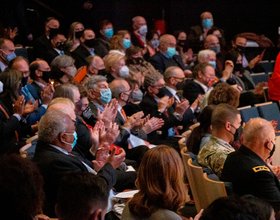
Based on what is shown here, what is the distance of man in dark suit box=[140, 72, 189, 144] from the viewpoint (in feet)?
15.4

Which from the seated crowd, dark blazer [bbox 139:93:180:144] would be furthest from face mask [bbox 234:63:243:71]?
dark blazer [bbox 139:93:180:144]

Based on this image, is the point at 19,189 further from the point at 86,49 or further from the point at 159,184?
the point at 86,49

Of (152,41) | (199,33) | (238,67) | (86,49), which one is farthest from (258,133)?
(199,33)

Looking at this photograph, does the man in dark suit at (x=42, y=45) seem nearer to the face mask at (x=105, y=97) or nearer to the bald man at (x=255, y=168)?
the face mask at (x=105, y=97)

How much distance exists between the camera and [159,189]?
81.6 inches

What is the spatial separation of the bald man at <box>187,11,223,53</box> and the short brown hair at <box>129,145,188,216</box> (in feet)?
20.3

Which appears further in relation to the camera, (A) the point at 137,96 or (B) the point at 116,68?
(A) the point at 137,96

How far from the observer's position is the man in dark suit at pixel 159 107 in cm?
470

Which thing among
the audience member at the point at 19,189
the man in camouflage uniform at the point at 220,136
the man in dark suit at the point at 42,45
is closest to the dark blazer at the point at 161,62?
the man in dark suit at the point at 42,45

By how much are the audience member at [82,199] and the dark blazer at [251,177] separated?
114 cm

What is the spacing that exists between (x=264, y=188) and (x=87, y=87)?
2.21 m

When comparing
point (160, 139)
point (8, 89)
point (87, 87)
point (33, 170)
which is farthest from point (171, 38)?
point (33, 170)

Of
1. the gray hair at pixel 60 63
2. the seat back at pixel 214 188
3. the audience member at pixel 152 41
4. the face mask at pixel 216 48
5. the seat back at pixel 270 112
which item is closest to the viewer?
the seat back at pixel 214 188

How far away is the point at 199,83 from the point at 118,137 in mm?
2285
